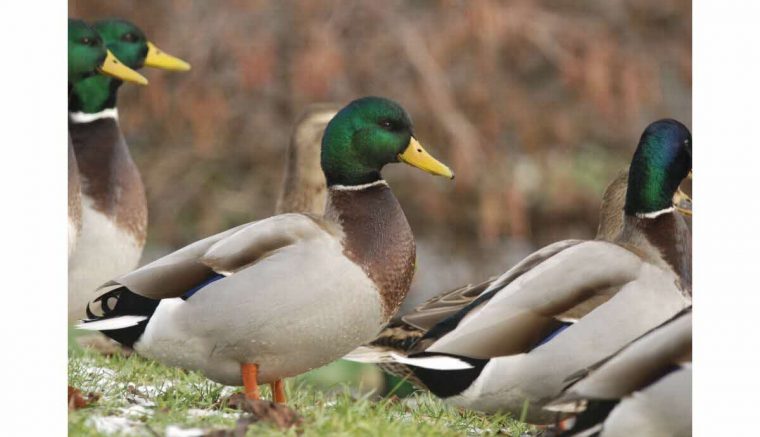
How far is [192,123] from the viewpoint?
198 inches

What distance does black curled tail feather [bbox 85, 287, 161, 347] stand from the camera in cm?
315

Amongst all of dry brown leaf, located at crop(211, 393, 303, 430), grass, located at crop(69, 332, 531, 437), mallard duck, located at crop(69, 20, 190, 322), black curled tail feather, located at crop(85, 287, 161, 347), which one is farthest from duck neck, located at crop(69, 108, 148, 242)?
dry brown leaf, located at crop(211, 393, 303, 430)

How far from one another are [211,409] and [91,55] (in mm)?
1199

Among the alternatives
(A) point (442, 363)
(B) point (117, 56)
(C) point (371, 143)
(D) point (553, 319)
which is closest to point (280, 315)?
(A) point (442, 363)

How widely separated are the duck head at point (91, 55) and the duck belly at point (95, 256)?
41 centimetres

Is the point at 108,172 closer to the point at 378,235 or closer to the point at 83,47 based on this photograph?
the point at 83,47

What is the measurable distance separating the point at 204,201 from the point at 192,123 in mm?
364

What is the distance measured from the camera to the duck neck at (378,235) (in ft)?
10.2

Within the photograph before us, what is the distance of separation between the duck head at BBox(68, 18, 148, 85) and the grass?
35.0 inches

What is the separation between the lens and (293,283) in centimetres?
304

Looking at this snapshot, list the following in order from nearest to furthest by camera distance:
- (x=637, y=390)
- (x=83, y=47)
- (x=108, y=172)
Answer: (x=637, y=390)
(x=83, y=47)
(x=108, y=172)

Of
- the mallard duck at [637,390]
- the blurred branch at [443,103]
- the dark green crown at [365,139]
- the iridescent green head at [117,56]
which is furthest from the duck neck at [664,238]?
the blurred branch at [443,103]
